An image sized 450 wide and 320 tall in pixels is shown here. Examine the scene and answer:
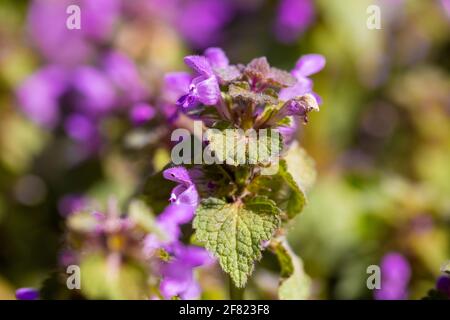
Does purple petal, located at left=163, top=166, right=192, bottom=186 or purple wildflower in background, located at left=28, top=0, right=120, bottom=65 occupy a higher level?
purple wildflower in background, located at left=28, top=0, right=120, bottom=65

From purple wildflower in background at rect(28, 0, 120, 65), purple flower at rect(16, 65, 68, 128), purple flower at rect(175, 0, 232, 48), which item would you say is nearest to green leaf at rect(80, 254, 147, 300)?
purple flower at rect(16, 65, 68, 128)

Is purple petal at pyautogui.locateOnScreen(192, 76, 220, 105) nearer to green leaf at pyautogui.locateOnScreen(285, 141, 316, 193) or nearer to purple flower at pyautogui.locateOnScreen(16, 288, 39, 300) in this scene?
green leaf at pyautogui.locateOnScreen(285, 141, 316, 193)

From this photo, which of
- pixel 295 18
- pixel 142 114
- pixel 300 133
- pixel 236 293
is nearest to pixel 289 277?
pixel 236 293

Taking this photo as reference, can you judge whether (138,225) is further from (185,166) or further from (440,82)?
(440,82)

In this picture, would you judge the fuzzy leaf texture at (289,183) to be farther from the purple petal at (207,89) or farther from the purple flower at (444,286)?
the purple flower at (444,286)

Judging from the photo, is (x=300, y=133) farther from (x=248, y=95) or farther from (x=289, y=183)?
(x=248, y=95)

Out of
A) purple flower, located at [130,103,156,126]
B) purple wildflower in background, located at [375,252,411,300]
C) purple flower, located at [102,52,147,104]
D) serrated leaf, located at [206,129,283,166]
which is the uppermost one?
purple flower, located at [102,52,147,104]
